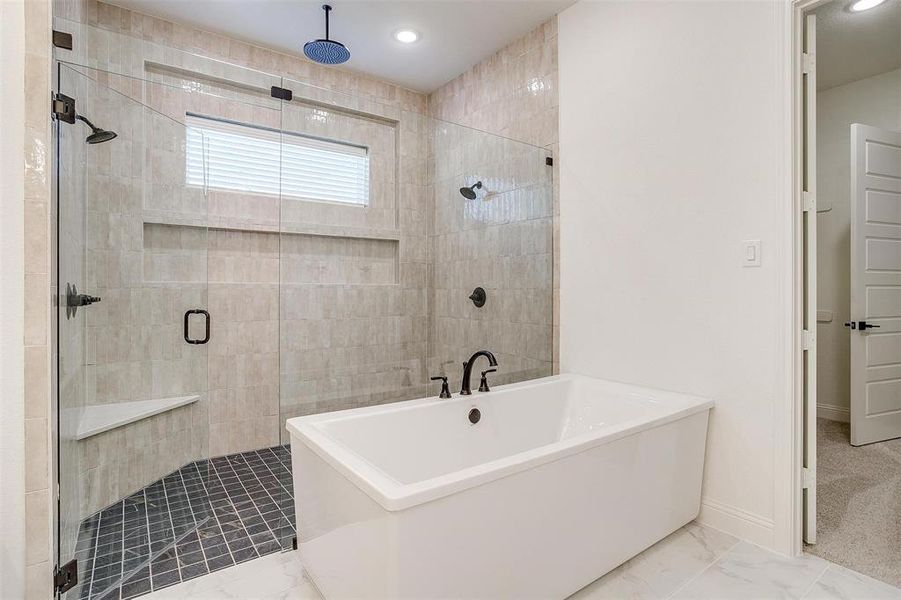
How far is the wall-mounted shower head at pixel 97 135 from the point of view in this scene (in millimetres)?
1814

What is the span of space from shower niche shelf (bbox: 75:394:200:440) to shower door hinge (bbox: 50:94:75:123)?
1.10m

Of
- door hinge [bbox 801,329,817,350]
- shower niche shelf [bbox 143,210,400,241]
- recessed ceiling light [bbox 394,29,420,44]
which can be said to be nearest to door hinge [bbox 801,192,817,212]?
door hinge [bbox 801,329,817,350]

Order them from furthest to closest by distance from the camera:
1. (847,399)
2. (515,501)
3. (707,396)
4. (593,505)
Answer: (847,399)
(707,396)
(593,505)
(515,501)

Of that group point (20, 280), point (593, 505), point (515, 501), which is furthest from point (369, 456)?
point (20, 280)

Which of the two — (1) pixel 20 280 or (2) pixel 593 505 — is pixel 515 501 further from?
(1) pixel 20 280

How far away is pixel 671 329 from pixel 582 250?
71 cm

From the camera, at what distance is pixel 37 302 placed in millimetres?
1450

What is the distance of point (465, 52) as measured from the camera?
333 centimetres

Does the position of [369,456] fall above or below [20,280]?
below

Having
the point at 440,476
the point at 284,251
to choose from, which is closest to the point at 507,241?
the point at 284,251

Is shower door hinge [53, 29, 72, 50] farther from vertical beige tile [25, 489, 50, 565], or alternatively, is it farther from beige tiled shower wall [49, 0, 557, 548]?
vertical beige tile [25, 489, 50, 565]

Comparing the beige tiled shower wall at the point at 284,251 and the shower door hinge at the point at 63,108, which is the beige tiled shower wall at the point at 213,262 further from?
the shower door hinge at the point at 63,108

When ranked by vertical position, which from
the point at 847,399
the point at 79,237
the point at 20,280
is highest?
the point at 79,237

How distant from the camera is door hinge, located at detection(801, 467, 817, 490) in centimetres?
196
